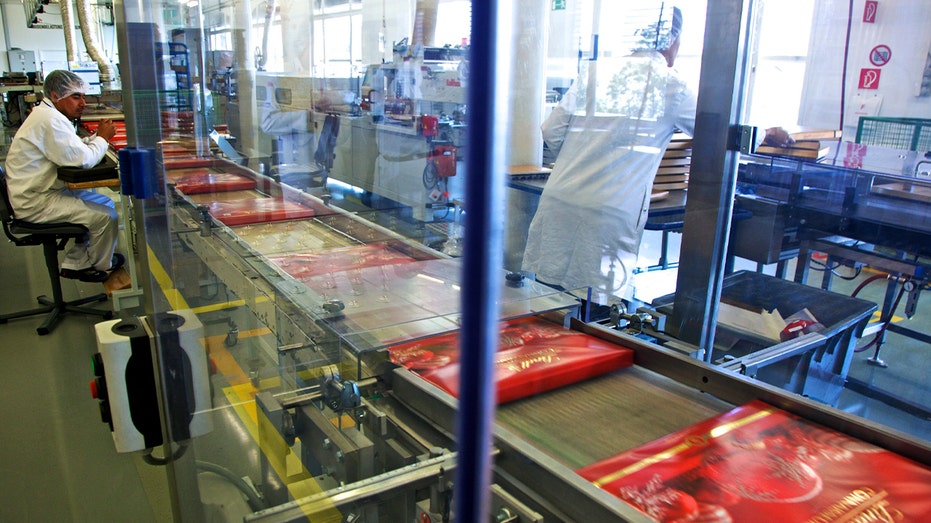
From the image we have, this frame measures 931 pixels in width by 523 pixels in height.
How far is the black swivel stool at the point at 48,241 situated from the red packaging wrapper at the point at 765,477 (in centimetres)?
316

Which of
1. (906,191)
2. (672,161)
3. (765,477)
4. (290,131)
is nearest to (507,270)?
(765,477)

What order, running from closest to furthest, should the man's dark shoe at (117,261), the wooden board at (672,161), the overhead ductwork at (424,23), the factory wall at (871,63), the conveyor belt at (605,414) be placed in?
1. the conveyor belt at (605,414)
2. the wooden board at (672,161)
3. the factory wall at (871,63)
4. the man's dark shoe at (117,261)
5. the overhead ductwork at (424,23)

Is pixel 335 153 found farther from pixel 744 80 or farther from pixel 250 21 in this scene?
pixel 744 80

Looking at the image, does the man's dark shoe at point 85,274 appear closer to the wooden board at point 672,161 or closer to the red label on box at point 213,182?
the red label on box at point 213,182

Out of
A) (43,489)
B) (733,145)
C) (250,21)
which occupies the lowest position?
(43,489)

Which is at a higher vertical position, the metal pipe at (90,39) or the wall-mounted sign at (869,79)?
the metal pipe at (90,39)

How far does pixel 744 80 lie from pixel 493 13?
1.45 m

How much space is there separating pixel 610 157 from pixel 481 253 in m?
2.00

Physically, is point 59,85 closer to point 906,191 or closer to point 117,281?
point 117,281

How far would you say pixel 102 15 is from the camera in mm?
7352

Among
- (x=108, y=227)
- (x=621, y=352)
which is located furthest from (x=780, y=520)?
(x=108, y=227)

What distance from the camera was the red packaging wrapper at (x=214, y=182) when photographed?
2.34 m

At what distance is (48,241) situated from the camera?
10.6 feet

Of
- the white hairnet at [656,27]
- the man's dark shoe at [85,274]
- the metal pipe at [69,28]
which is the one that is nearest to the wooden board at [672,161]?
the white hairnet at [656,27]
